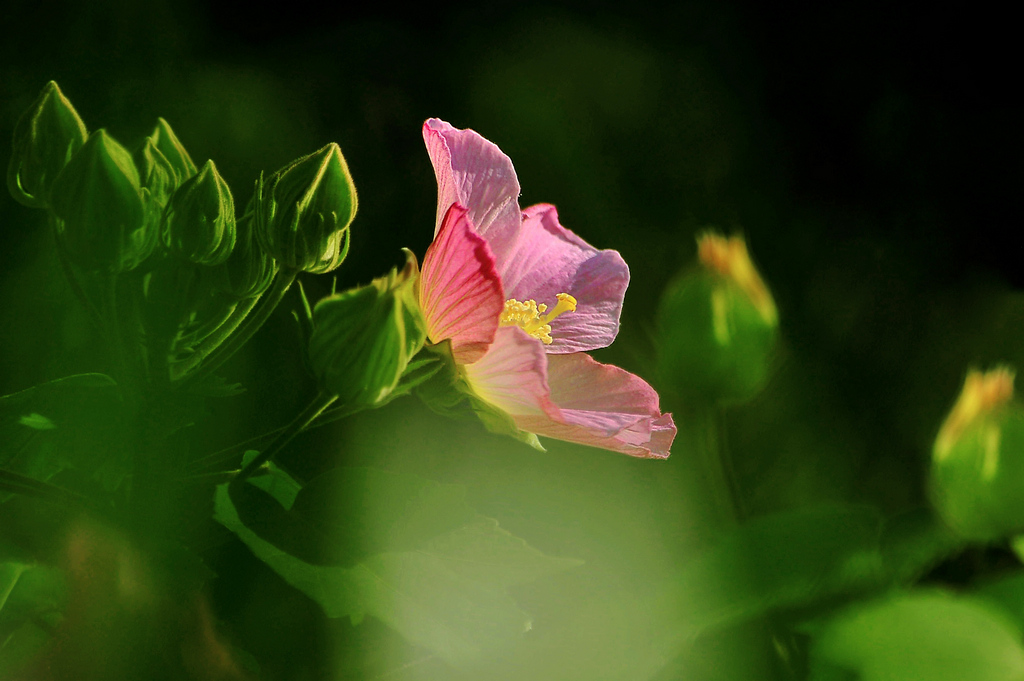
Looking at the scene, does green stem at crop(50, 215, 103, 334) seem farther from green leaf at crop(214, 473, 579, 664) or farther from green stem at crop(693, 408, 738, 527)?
green stem at crop(693, 408, 738, 527)

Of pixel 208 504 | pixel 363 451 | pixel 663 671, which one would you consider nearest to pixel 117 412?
pixel 208 504

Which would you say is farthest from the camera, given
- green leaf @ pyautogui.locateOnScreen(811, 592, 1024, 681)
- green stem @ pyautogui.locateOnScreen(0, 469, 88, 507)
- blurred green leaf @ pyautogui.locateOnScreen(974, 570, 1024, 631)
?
blurred green leaf @ pyautogui.locateOnScreen(974, 570, 1024, 631)

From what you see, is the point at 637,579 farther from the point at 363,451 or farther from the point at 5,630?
the point at 5,630

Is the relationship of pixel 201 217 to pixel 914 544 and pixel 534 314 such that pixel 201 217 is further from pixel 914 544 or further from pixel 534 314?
pixel 914 544

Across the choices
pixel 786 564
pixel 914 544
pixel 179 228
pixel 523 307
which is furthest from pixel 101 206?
pixel 914 544

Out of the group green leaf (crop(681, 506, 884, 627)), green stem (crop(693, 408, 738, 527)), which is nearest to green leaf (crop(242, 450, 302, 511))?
green leaf (crop(681, 506, 884, 627))

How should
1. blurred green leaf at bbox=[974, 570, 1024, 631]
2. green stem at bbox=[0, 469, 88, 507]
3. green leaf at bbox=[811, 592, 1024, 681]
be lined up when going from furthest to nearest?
blurred green leaf at bbox=[974, 570, 1024, 631] < green leaf at bbox=[811, 592, 1024, 681] < green stem at bbox=[0, 469, 88, 507]
